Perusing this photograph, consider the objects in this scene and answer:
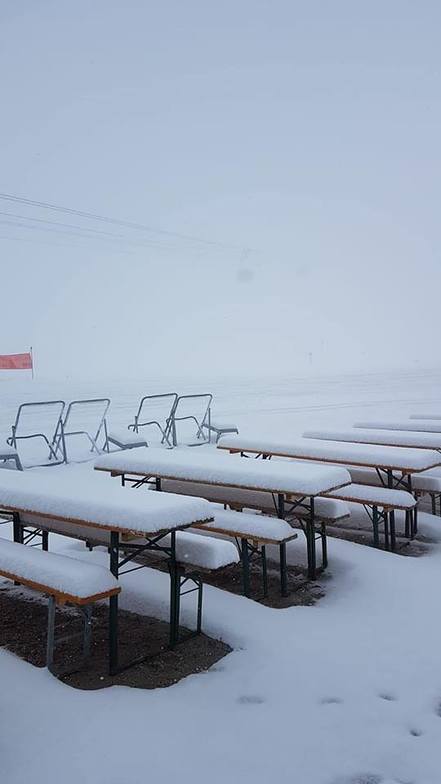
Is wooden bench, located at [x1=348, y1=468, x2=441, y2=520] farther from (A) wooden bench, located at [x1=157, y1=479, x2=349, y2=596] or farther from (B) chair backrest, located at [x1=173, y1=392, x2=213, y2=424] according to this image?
(B) chair backrest, located at [x1=173, y1=392, x2=213, y2=424]

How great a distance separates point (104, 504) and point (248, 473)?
1.53 metres

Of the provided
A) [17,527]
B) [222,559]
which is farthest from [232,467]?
[17,527]

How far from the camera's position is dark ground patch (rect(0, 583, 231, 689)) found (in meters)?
3.78

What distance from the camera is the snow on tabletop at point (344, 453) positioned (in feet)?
20.4

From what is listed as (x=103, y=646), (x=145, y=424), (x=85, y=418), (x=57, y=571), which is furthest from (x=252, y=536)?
(x=85, y=418)

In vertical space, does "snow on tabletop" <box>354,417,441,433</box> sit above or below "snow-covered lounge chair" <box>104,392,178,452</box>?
above

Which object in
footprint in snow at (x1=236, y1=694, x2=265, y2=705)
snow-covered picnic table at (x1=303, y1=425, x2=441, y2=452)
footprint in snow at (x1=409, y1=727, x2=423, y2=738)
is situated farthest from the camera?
snow-covered picnic table at (x1=303, y1=425, x2=441, y2=452)

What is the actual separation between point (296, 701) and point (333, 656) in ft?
1.89

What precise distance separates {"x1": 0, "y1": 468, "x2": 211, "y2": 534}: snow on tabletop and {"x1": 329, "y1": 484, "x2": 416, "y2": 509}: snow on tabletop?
7.35 feet

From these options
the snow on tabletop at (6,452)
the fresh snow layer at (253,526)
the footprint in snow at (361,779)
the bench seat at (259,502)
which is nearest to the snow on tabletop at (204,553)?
the fresh snow layer at (253,526)

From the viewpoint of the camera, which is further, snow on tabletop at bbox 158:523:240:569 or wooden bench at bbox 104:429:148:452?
wooden bench at bbox 104:429:148:452

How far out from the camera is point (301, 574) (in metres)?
5.53

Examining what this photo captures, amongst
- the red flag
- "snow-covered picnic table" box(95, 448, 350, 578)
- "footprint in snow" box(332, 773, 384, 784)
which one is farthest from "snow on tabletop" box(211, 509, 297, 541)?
the red flag

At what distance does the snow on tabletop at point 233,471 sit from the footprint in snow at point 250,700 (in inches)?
65.1
